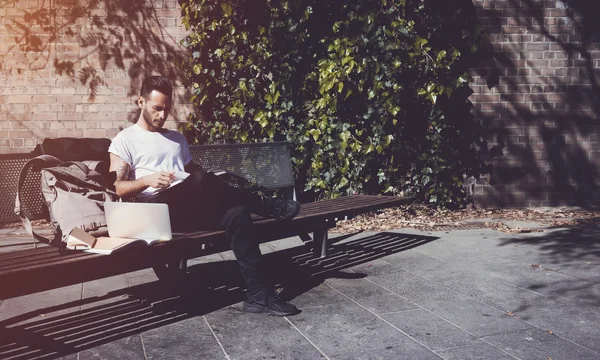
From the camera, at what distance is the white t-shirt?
404cm

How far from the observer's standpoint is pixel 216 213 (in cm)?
411

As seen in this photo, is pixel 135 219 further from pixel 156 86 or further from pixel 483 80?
pixel 483 80

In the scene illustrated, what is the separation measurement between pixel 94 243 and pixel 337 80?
4171 millimetres

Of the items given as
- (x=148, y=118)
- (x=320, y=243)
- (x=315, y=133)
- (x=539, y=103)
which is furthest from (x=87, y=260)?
(x=539, y=103)

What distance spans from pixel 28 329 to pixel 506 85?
616 centimetres

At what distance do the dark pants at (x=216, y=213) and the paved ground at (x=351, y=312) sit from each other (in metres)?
0.36

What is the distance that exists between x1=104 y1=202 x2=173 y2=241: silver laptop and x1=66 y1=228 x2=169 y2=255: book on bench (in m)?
0.05

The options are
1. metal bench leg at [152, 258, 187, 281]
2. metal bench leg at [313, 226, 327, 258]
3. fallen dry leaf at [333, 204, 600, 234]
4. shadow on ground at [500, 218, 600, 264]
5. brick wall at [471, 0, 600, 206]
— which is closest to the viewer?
metal bench leg at [152, 258, 187, 281]

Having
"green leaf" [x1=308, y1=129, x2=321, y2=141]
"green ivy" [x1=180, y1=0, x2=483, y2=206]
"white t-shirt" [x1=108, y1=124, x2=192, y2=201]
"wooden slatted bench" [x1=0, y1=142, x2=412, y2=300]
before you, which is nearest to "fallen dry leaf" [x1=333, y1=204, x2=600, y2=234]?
"green ivy" [x1=180, y1=0, x2=483, y2=206]

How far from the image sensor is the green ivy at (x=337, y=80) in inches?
280

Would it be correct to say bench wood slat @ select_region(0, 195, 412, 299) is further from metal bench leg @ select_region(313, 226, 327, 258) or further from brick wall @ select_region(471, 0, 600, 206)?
brick wall @ select_region(471, 0, 600, 206)

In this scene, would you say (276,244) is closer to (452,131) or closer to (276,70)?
(276,70)

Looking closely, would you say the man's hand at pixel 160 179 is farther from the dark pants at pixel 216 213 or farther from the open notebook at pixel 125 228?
the open notebook at pixel 125 228

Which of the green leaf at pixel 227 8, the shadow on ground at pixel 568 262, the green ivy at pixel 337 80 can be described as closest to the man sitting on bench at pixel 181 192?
the shadow on ground at pixel 568 262
